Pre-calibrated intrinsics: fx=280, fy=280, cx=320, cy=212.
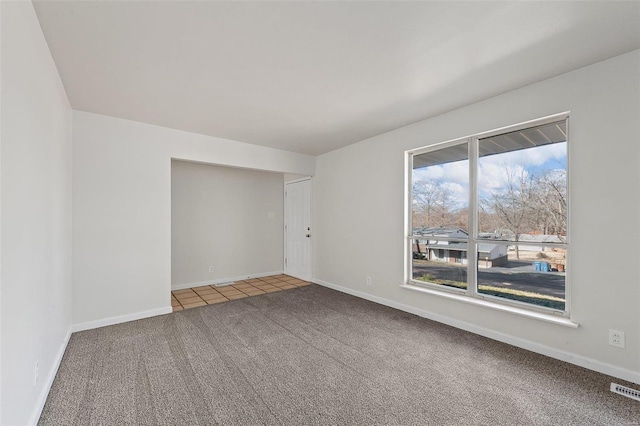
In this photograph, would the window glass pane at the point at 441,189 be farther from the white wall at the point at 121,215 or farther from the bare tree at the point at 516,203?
the white wall at the point at 121,215

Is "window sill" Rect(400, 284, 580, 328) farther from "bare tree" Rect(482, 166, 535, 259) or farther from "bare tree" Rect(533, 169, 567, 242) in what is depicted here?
"bare tree" Rect(533, 169, 567, 242)

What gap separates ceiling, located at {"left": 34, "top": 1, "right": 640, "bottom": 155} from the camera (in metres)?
1.70

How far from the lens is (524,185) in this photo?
2.80 m

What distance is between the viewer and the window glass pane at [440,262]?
3307 mm

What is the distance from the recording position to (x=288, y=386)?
6.84 ft

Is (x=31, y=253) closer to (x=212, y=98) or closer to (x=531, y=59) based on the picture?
(x=212, y=98)

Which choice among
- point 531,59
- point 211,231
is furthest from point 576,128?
point 211,231

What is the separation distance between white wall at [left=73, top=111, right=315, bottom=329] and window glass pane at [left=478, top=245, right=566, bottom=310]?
3.93 meters

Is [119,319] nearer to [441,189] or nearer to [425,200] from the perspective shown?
[425,200]

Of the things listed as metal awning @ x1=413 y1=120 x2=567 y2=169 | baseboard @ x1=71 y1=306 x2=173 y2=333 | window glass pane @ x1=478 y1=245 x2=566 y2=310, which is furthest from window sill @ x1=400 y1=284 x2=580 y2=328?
baseboard @ x1=71 y1=306 x2=173 y2=333

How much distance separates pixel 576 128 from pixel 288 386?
10.4ft

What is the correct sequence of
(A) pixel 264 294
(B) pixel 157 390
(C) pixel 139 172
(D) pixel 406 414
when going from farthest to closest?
(A) pixel 264 294, (C) pixel 139 172, (B) pixel 157 390, (D) pixel 406 414

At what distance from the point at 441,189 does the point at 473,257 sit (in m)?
0.91

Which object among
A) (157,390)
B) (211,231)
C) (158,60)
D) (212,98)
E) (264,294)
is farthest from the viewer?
(211,231)
